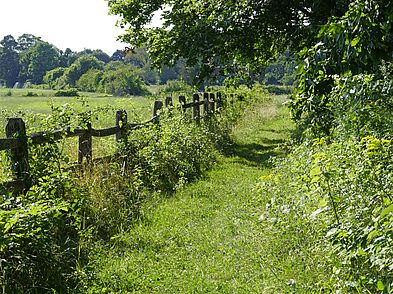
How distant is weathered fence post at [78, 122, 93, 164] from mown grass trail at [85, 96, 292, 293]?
1289 millimetres

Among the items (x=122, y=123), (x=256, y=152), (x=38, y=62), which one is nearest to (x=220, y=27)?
(x=256, y=152)

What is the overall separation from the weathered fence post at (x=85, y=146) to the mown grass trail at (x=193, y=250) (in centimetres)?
129

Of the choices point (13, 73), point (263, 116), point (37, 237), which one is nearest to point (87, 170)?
point (37, 237)

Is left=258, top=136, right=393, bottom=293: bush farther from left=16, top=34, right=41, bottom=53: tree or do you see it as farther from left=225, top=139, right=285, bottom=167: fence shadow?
left=16, top=34, right=41, bottom=53: tree

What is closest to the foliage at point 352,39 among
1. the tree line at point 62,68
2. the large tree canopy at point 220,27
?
the large tree canopy at point 220,27

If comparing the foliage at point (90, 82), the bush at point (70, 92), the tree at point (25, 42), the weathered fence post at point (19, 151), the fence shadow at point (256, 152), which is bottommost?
the fence shadow at point (256, 152)

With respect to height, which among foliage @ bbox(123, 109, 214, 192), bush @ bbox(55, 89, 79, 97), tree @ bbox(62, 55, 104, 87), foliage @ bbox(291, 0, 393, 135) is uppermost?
tree @ bbox(62, 55, 104, 87)

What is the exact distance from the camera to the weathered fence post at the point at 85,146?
7156 mm

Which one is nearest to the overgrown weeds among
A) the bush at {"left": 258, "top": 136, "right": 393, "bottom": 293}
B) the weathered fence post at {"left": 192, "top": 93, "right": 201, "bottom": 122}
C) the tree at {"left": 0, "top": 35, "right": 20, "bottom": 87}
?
the bush at {"left": 258, "top": 136, "right": 393, "bottom": 293}

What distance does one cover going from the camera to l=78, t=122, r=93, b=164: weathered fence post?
7.16 metres

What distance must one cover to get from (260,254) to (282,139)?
11.8 metres

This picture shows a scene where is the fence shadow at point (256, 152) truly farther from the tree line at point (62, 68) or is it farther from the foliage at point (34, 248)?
the tree line at point (62, 68)

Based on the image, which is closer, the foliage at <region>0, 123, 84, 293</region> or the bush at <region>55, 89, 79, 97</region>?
the foliage at <region>0, 123, 84, 293</region>

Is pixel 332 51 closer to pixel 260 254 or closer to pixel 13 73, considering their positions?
pixel 260 254
